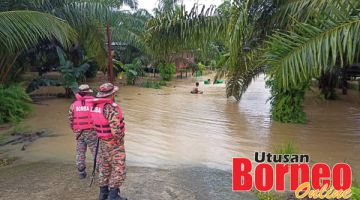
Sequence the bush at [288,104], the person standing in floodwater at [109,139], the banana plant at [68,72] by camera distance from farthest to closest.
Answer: the banana plant at [68,72] → the bush at [288,104] → the person standing in floodwater at [109,139]

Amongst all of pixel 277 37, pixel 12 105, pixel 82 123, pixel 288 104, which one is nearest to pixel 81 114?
pixel 82 123

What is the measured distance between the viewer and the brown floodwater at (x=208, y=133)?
22.7 ft

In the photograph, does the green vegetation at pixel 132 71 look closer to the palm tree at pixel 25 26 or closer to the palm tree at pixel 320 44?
the palm tree at pixel 25 26

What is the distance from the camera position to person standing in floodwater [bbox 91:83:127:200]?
13.7ft

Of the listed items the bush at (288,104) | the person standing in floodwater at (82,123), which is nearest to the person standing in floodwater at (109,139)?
the person standing in floodwater at (82,123)

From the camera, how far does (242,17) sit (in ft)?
22.0

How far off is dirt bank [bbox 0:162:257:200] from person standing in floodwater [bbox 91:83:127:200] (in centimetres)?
37

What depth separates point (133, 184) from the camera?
512 cm

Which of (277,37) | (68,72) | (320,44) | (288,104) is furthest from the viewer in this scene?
(68,72)

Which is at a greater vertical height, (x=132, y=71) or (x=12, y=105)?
(x=132, y=71)

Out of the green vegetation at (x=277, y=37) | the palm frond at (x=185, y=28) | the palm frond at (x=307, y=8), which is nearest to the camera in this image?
the green vegetation at (x=277, y=37)

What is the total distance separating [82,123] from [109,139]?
45.5 inches

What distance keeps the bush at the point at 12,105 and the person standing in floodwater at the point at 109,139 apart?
636 centimetres

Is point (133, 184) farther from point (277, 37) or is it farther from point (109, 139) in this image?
point (277, 37)
